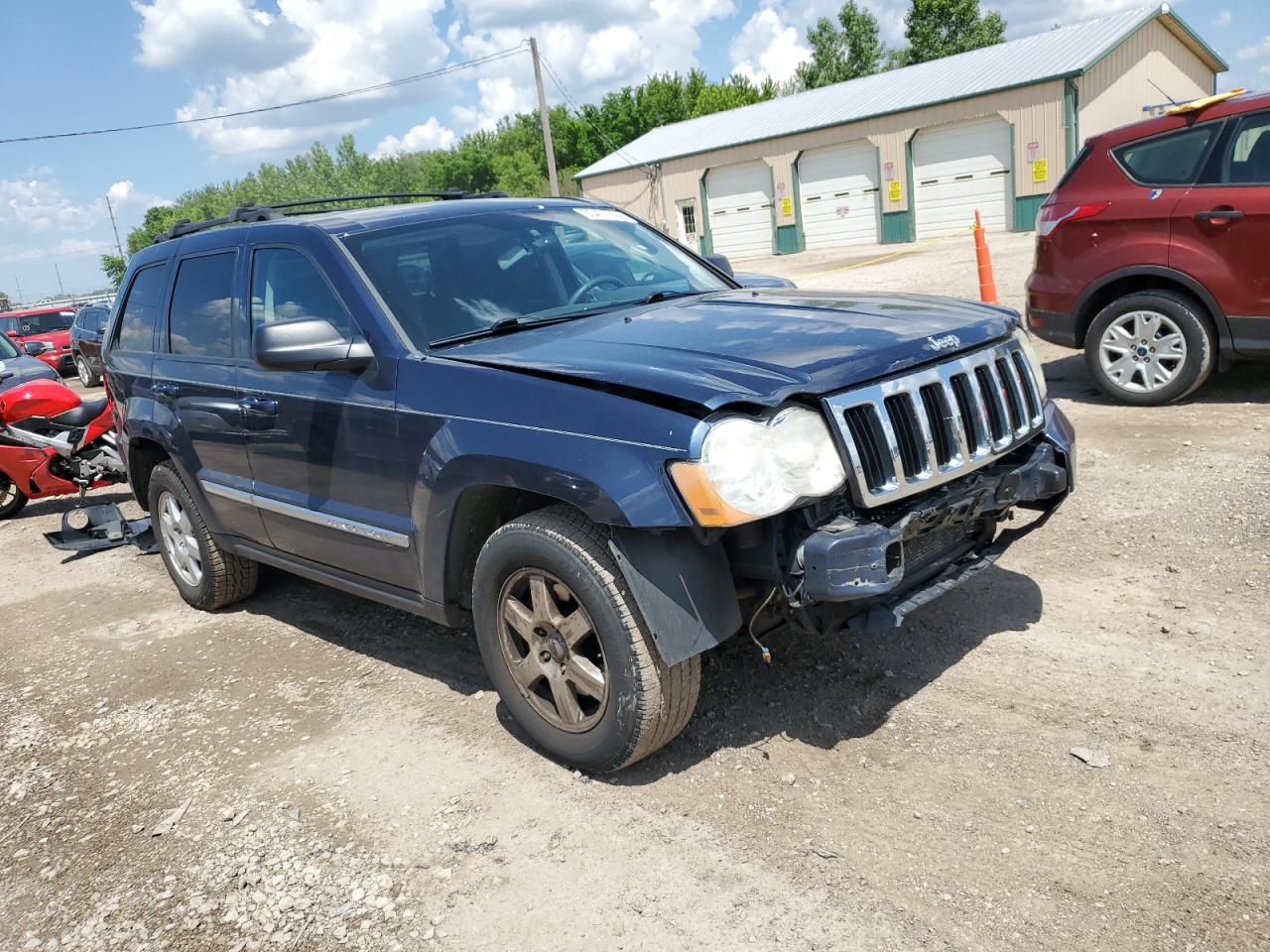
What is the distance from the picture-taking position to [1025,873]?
9.04ft

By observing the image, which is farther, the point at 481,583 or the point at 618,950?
the point at 481,583

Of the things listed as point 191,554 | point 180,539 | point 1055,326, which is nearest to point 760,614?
point 191,554

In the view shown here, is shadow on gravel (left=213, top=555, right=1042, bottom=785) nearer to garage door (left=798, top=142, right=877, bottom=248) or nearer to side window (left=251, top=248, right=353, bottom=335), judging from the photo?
side window (left=251, top=248, right=353, bottom=335)

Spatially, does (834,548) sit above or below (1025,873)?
above

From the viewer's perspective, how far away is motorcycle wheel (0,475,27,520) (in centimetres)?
895

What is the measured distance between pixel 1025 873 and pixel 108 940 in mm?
2543

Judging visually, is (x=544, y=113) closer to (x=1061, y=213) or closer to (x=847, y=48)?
(x=1061, y=213)

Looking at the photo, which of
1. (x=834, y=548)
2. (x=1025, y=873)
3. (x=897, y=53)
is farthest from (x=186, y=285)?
(x=897, y=53)

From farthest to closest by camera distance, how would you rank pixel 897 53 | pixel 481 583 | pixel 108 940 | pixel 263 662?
pixel 897 53 → pixel 263 662 → pixel 481 583 → pixel 108 940

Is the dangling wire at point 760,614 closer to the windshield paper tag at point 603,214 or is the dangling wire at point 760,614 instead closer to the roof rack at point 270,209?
the windshield paper tag at point 603,214

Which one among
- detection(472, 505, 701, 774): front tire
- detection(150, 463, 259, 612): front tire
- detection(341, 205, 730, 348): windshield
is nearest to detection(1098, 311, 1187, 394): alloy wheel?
detection(341, 205, 730, 348): windshield

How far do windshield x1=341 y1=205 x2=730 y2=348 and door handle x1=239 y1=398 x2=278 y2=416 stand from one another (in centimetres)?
A: 76

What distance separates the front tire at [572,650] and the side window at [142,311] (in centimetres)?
293

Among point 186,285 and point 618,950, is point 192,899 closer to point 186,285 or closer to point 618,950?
point 618,950
